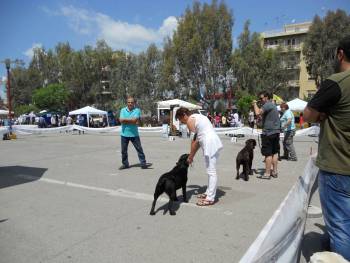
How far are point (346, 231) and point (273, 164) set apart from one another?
4.88 m

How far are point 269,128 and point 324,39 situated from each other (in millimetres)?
36246

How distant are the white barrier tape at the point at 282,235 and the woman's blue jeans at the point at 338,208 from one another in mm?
332

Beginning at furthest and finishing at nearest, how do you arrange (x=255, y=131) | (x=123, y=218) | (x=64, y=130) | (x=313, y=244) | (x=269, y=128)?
(x=64, y=130)
(x=255, y=131)
(x=269, y=128)
(x=123, y=218)
(x=313, y=244)

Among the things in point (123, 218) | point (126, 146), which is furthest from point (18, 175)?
point (123, 218)

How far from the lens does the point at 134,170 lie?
334 inches

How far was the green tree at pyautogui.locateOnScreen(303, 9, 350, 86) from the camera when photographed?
37469mm

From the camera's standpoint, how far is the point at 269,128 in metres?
7.21

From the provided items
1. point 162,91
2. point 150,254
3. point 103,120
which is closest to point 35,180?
point 150,254

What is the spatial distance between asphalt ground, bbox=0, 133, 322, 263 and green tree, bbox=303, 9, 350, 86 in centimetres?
3501

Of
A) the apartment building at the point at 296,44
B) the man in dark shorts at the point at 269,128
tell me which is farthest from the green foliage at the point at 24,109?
the man in dark shorts at the point at 269,128

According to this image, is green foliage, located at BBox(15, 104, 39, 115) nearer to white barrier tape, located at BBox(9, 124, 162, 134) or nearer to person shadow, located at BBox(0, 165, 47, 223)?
white barrier tape, located at BBox(9, 124, 162, 134)

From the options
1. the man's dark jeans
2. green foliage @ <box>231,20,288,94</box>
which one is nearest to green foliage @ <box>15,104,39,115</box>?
green foliage @ <box>231,20,288,94</box>

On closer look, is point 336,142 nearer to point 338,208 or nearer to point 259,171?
point 338,208

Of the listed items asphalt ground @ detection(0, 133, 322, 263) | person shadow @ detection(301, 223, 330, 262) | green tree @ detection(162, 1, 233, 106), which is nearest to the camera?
person shadow @ detection(301, 223, 330, 262)
